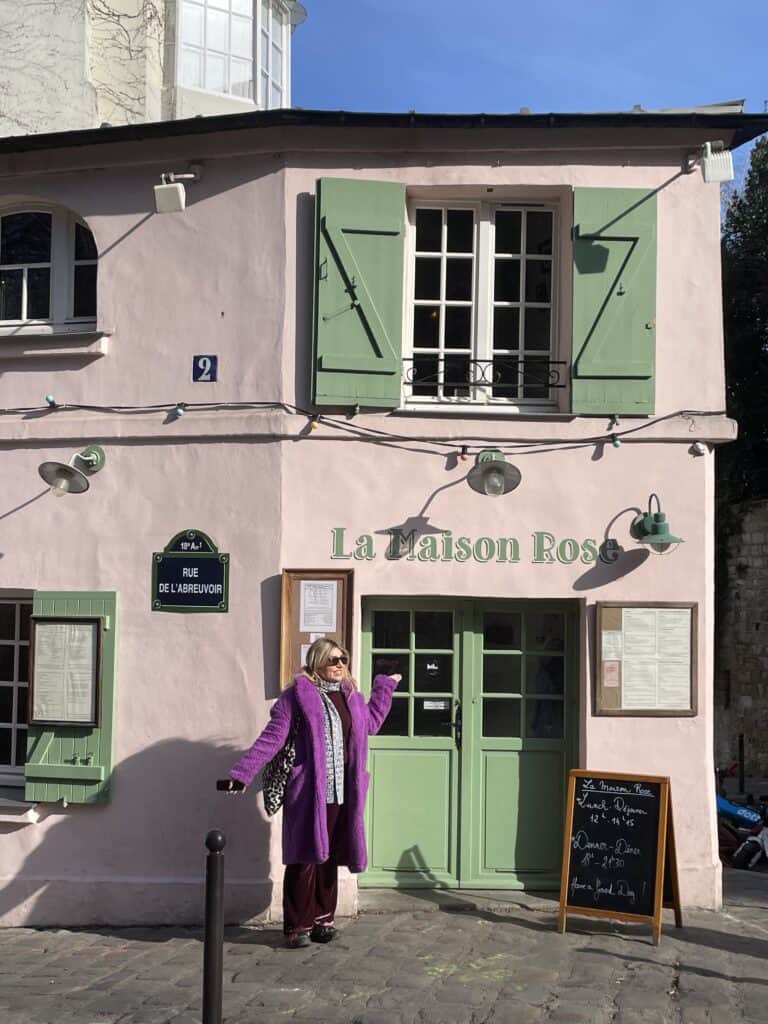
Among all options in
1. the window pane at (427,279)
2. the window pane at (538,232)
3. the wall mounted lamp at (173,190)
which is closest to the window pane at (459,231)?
the window pane at (427,279)

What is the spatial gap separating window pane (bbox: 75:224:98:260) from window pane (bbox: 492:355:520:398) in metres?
2.95

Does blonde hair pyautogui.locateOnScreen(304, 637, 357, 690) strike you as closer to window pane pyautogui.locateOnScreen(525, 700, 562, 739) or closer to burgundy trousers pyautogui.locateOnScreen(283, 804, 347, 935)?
burgundy trousers pyautogui.locateOnScreen(283, 804, 347, 935)

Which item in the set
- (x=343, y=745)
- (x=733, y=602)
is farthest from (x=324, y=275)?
(x=733, y=602)

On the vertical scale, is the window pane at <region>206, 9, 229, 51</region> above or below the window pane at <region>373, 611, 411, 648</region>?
above

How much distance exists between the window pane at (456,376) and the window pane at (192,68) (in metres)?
4.95

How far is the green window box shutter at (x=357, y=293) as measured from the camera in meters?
7.56

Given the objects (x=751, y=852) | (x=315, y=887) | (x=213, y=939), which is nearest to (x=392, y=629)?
(x=315, y=887)

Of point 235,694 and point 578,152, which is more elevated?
point 578,152

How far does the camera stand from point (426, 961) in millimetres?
6387

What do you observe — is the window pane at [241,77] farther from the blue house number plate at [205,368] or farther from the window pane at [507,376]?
the window pane at [507,376]

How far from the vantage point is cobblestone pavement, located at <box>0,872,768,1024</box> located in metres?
5.63

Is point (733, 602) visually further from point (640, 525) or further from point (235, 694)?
point (235, 694)

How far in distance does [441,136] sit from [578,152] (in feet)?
2.99

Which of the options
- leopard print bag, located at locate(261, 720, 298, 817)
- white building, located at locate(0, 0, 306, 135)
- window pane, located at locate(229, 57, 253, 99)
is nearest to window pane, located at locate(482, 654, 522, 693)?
leopard print bag, located at locate(261, 720, 298, 817)
